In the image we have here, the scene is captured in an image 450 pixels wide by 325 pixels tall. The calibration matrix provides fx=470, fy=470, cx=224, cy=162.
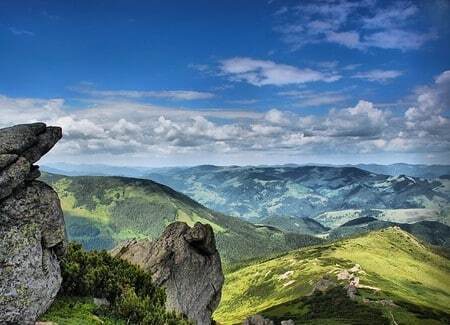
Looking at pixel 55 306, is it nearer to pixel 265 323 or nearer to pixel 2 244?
pixel 2 244

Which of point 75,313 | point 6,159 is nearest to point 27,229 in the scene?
point 6,159

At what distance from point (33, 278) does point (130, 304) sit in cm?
A: 1186

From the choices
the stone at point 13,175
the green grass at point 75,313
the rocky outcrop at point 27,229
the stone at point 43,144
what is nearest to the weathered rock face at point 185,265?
the green grass at point 75,313

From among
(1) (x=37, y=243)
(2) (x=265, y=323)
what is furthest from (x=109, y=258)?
(2) (x=265, y=323)

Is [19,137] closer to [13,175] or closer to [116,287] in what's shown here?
[13,175]

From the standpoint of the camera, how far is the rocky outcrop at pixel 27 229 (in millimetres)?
40344

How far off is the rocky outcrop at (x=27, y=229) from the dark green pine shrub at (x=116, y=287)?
462 centimetres

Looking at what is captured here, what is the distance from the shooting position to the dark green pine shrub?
5059cm

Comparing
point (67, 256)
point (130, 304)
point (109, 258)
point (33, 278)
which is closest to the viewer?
point (33, 278)

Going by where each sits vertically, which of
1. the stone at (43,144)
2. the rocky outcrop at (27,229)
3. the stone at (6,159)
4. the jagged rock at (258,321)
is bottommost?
the jagged rock at (258,321)

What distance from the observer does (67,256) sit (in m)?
56.4

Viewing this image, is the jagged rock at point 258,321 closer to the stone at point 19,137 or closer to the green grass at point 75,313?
the green grass at point 75,313

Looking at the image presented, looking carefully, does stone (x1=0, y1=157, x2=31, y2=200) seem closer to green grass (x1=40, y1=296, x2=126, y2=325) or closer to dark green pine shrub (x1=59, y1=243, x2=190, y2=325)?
green grass (x1=40, y1=296, x2=126, y2=325)

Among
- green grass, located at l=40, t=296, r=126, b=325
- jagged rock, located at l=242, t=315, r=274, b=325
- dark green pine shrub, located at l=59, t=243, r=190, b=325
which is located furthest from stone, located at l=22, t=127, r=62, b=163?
jagged rock, located at l=242, t=315, r=274, b=325
